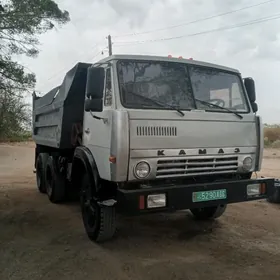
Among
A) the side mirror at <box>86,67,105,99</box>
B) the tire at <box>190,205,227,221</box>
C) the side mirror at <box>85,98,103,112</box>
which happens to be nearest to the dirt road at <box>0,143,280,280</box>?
the tire at <box>190,205,227,221</box>

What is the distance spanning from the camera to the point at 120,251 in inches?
161

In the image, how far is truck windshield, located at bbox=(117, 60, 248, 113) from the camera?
3.99 metres

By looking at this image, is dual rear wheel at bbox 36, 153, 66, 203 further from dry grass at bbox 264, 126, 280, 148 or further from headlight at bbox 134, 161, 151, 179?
dry grass at bbox 264, 126, 280, 148

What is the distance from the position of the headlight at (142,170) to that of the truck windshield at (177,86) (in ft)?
2.17

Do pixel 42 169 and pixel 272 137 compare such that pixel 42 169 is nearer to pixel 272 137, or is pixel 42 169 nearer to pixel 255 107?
pixel 255 107

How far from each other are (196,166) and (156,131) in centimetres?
67

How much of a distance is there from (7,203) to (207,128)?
4411 millimetres

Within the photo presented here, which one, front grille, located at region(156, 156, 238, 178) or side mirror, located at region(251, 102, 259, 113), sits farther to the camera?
side mirror, located at region(251, 102, 259, 113)

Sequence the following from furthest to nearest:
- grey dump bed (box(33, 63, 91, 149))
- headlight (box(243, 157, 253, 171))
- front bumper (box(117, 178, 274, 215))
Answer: grey dump bed (box(33, 63, 91, 149))
headlight (box(243, 157, 253, 171))
front bumper (box(117, 178, 274, 215))

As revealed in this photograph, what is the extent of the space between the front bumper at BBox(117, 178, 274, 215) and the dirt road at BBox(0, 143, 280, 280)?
596 mm

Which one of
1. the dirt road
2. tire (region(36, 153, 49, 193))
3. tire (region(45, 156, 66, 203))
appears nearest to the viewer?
the dirt road

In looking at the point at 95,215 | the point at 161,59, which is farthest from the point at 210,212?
the point at 161,59

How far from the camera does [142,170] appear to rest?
372cm

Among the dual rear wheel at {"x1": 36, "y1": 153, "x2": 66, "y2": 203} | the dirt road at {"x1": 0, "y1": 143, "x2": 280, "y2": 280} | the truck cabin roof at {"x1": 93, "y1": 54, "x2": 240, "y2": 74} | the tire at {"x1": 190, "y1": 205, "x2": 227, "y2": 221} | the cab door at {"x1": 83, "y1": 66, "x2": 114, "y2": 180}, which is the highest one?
the truck cabin roof at {"x1": 93, "y1": 54, "x2": 240, "y2": 74}
